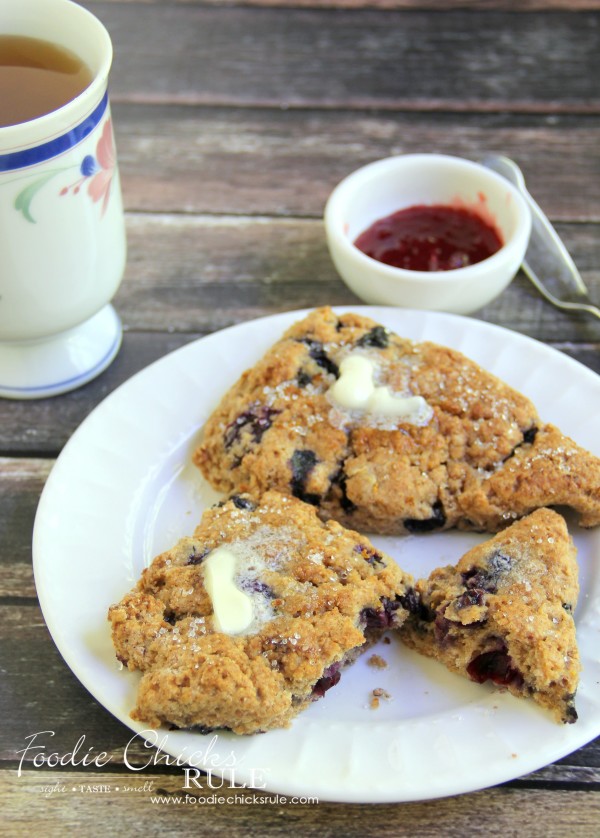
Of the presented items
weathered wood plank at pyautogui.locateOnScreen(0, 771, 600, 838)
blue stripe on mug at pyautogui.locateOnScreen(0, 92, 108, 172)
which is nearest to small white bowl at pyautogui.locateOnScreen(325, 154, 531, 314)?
blue stripe on mug at pyautogui.locateOnScreen(0, 92, 108, 172)

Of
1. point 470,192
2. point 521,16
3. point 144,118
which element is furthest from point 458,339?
point 521,16

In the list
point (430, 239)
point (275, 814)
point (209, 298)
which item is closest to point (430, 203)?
point (430, 239)

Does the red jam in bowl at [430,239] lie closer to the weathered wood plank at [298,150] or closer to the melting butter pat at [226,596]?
the weathered wood plank at [298,150]

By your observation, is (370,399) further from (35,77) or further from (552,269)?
(35,77)

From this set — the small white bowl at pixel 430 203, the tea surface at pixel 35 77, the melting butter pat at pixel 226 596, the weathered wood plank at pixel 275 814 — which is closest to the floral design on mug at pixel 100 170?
the tea surface at pixel 35 77

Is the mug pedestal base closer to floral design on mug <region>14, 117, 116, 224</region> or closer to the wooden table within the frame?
the wooden table
